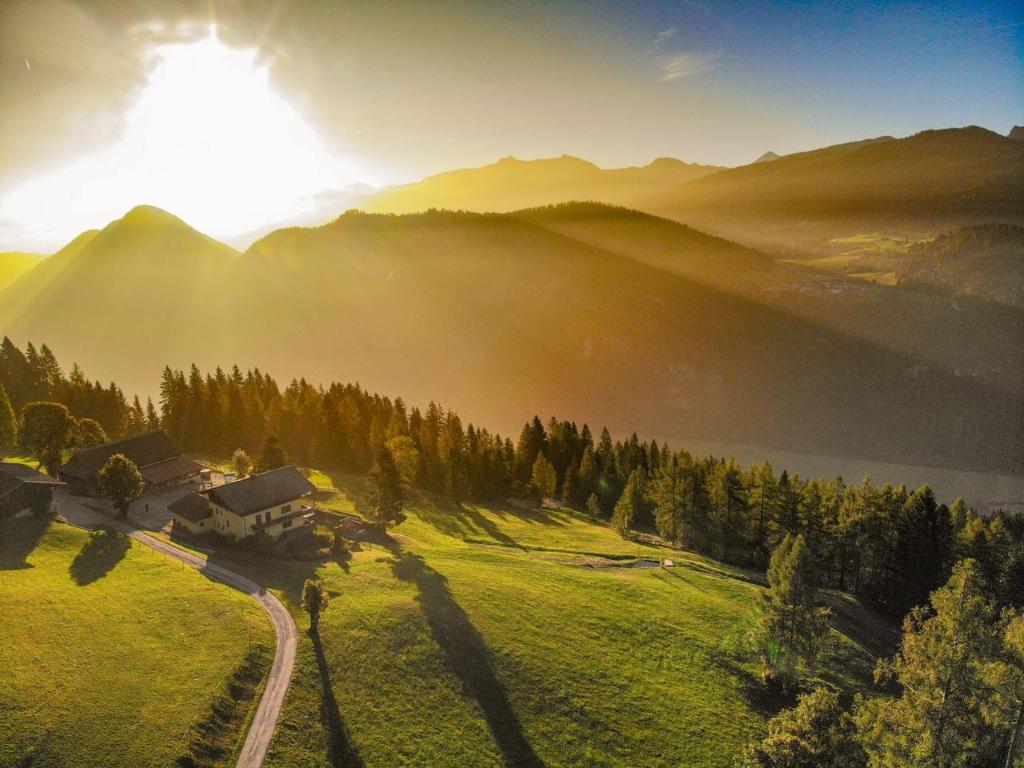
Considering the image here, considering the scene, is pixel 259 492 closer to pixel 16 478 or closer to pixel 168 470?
pixel 16 478

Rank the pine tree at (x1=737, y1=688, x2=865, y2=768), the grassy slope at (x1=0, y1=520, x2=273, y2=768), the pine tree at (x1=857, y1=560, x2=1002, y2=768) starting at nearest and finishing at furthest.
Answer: the pine tree at (x1=857, y1=560, x2=1002, y2=768) → the grassy slope at (x1=0, y1=520, x2=273, y2=768) → the pine tree at (x1=737, y1=688, x2=865, y2=768)

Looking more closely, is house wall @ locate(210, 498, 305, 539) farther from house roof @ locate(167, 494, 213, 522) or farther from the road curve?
the road curve

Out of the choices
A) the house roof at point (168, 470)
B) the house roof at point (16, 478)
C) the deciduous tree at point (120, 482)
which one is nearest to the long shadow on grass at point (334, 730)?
the deciduous tree at point (120, 482)

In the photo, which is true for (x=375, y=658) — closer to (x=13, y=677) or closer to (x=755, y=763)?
(x=13, y=677)

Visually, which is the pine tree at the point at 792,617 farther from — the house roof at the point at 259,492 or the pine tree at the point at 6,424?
the pine tree at the point at 6,424

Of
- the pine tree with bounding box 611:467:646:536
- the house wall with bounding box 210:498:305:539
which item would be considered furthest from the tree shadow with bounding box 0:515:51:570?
the pine tree with bounding box 611:467:646:536

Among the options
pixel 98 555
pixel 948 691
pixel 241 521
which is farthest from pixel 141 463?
pixel 948 691

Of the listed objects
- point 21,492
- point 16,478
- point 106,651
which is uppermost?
point 16,478
